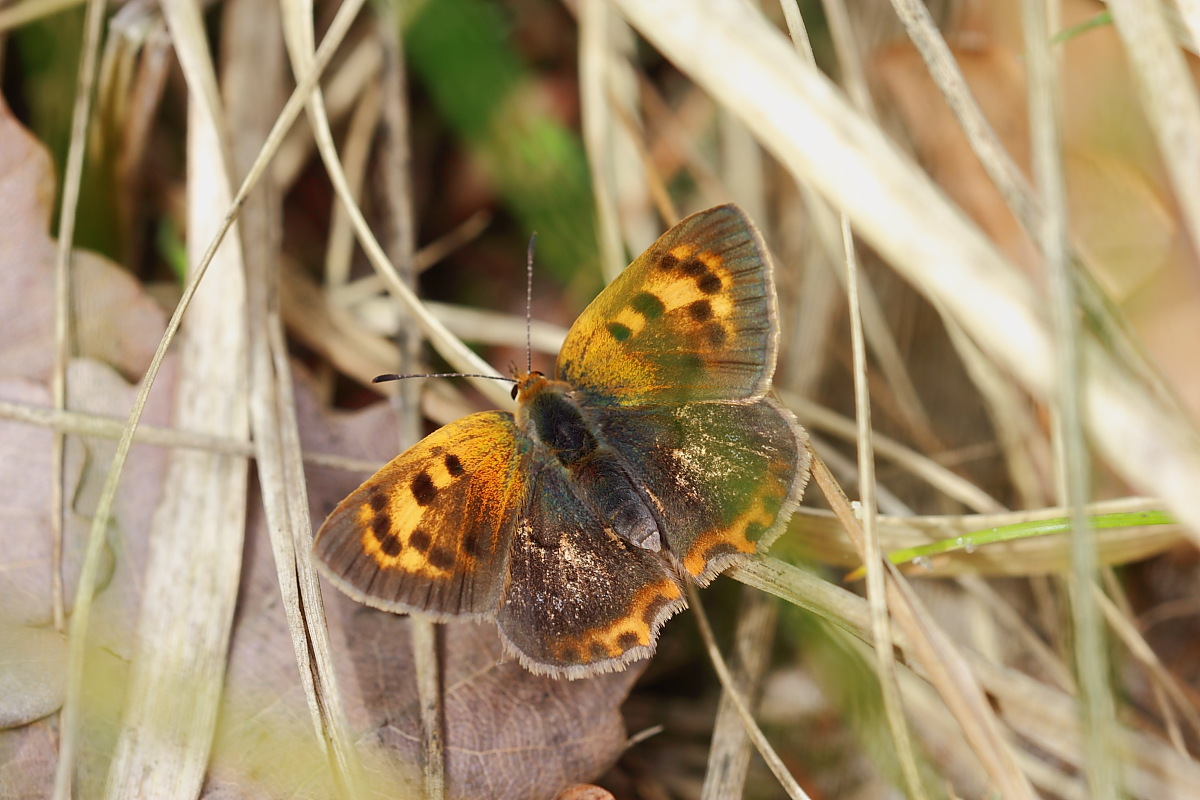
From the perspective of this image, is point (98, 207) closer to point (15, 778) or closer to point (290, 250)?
point (290, 250)

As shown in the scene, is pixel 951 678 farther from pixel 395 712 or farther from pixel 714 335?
pixel 395 712

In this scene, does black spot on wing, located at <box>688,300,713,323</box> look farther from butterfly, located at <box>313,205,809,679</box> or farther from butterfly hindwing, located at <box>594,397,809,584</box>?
butterfly hindwing, located at <box>594,397,809,584</box>

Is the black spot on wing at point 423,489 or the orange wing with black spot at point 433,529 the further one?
the black spot on wing at point 423,489

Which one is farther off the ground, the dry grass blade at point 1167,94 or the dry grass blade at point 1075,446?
the dry grass blade at point 1167,94

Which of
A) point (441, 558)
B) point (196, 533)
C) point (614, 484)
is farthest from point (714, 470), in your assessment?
point (196, 533)

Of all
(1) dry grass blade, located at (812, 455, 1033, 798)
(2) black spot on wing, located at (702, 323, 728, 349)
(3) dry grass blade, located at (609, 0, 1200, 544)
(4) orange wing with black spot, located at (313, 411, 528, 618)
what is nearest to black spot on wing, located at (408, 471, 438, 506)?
(4) orange wing with black spot, located at (313, 411, 528, 618)

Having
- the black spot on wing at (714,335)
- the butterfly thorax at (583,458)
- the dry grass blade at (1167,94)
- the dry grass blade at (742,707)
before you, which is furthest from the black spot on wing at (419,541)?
the dry grass blade at (1167,94)

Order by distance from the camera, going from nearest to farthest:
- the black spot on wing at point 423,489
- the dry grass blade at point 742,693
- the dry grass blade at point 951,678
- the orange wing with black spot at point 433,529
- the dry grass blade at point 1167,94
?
the dry grass blade at point 1167,94 < the dry grass blade at point 951,678 < the orange wing with black spot at point 433,529 < the black spot on wing at point 423,489 < the dry grass blade at point 742,693

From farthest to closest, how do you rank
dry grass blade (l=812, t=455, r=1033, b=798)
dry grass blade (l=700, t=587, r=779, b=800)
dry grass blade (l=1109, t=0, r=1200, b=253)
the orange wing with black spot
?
dry grass blade (l=700, t=587, r=779, b=800) < the orange wing with black spot < dry grass blade (l=812, t=455, r=1033, b=798) < dry grass blade (l=1109, t=0, r=1200, b=253)

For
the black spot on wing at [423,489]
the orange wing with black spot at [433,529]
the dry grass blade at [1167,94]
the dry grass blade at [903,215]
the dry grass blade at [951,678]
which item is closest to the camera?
the dry grass blade at [903,215]

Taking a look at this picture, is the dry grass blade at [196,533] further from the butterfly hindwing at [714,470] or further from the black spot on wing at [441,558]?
the butterfly hindwing at [714,470]
